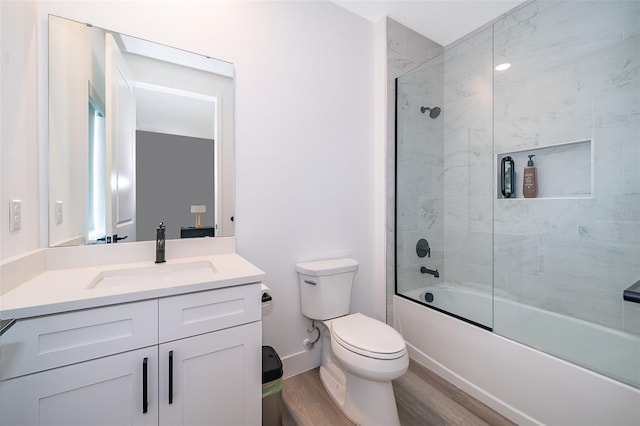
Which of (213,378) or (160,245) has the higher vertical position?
(160,245)

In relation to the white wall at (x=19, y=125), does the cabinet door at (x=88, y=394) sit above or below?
below

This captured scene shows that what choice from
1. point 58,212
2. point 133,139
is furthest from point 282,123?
point 58,212

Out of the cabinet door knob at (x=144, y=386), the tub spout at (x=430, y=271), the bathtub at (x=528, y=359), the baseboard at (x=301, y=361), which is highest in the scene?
the tub spout at (x=430, y=271)

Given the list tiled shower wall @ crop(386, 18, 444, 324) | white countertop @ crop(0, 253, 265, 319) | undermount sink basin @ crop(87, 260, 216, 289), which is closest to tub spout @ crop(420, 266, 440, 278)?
tiled shower wall @ crop(386, 18, 444, 324)

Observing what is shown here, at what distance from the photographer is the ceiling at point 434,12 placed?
76.5 inches

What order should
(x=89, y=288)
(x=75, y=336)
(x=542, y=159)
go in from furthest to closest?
1. (x=542, y=159)
2. (x=89, y=288)
3. (x=75, y=336)

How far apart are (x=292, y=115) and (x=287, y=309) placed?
1.27m

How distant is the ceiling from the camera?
1942 mm

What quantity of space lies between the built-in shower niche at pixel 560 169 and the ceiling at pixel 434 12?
1075mm

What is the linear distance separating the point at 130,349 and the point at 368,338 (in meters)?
1.03

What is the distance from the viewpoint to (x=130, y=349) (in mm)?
909

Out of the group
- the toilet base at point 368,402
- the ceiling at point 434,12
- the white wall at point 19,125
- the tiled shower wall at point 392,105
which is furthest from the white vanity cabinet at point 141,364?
the ceiling at point 434,12

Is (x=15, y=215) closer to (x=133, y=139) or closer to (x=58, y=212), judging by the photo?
(x=58, y=212)

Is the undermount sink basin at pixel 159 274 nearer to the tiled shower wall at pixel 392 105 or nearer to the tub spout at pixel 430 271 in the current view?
the tiled shower wall at pixel 392 105
